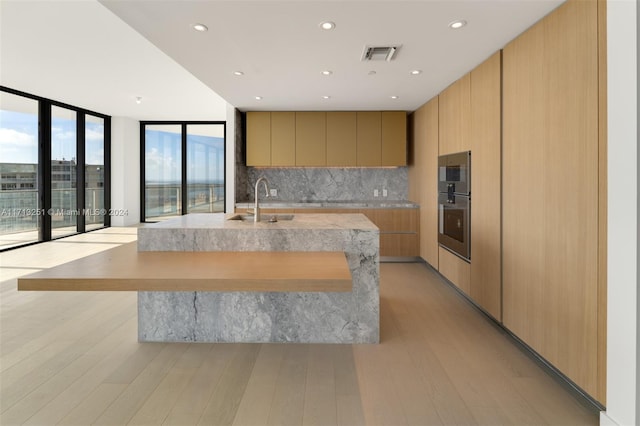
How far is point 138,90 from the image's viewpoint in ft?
19.6

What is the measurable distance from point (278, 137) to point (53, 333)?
3.75 m

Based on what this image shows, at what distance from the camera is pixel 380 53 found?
312 cm

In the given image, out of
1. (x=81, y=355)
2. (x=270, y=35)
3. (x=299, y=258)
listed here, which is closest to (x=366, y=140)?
(x=270, y=35)

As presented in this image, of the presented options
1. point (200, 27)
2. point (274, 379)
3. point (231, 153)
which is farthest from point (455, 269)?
point (231, 153)

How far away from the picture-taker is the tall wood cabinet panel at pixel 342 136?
5.55m

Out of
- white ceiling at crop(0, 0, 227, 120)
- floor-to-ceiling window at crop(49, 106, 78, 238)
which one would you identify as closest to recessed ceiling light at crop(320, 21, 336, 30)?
white ceiling at crop(0, 0, 227, 120)

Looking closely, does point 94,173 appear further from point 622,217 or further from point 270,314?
point 622,217

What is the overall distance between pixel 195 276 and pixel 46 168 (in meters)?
6.24

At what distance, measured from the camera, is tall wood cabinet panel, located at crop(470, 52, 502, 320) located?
297 centimetres

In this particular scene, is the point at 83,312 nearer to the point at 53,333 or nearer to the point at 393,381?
the point at 53,333

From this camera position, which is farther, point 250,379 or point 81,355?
point 81,355

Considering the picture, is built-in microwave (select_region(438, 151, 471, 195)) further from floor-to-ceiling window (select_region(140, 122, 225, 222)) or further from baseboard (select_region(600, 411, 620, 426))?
floor-to-ceiling window (select_region(140, 122, 225, 222))

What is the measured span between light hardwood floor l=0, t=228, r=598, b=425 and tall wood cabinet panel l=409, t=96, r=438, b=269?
1.77m

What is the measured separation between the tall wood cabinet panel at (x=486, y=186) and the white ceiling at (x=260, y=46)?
0.26 metres
